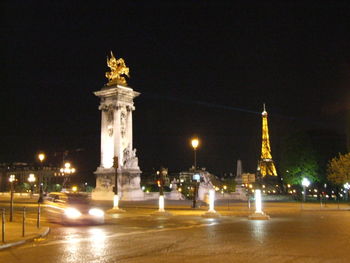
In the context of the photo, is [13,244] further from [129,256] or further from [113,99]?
Result: [113,99]

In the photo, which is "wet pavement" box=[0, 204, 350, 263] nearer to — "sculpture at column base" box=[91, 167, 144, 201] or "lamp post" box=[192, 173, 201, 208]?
"lamp post" box=[192, 173, 201, 208]

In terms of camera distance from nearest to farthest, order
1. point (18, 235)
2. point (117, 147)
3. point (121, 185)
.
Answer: point (18, 235)
point (121, 185)
point (117, 147)

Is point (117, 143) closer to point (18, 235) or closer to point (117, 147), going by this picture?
point (117, 147)

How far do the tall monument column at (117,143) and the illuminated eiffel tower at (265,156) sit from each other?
94844 millimetres

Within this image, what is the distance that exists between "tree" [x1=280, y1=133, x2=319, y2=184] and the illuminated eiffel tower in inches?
2835

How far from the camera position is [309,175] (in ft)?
253

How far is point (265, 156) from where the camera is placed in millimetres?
161000

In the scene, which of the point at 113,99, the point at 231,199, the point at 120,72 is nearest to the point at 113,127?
the point at 113,99

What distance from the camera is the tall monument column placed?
6072cm

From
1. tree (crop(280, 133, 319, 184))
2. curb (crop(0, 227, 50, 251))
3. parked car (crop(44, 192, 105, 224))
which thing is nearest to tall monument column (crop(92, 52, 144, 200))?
tree (crop(280, 133, 319, 184))

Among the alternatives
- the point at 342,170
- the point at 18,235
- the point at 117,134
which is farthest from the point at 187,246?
the point at 342,170

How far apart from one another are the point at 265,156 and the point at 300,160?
83.6 meters

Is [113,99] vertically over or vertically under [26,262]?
over

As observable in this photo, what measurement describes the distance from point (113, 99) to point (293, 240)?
48.0 m
